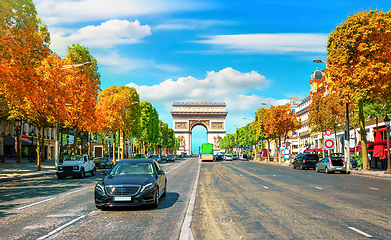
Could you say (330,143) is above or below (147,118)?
below

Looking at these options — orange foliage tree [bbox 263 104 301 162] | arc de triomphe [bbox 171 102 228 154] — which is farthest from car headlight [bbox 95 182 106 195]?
arc de triomphe [bbox 171 102 228 154]

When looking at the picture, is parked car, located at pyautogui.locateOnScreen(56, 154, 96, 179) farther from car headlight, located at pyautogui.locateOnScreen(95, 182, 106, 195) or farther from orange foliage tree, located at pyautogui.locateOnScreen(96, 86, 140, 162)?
orange foliage tree, located at pyautogui.locateOnScreen(96, 86, 140, 162)

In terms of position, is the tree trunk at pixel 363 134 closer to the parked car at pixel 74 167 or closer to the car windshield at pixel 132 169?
the parked car at pixel 74 167

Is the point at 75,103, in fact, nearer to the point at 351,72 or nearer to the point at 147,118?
the point at 351,72

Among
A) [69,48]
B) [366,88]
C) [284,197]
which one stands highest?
[69,48]

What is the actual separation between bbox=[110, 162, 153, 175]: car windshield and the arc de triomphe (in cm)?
11652

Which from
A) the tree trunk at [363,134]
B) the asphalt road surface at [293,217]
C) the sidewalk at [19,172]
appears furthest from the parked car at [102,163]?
the asphalt road surface at [293,217]

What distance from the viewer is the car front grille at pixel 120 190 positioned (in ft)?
32.7

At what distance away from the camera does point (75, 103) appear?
116 ft

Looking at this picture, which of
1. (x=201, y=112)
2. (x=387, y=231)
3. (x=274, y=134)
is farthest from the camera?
(x=201, y=112)

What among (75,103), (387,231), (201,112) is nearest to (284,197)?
(387,231)

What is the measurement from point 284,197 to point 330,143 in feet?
74.9

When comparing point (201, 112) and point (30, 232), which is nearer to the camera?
point (30, 232)

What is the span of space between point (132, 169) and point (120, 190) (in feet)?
5.83
